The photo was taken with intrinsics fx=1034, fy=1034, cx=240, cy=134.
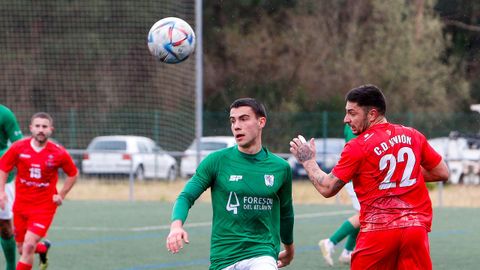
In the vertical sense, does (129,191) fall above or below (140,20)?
below

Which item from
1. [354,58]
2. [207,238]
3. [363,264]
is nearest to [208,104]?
[354,58]

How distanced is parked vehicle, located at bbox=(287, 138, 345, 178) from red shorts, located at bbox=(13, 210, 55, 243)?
52.4ft

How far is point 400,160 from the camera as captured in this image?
6.45 m

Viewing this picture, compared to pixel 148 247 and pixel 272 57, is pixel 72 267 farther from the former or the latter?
pixel 272 57

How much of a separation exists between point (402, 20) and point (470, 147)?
1048 cm

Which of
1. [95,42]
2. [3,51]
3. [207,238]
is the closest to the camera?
[207,238]

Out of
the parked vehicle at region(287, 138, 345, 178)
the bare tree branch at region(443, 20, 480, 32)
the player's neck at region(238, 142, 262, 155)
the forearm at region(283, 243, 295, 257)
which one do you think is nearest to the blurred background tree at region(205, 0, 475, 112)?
the bare tree branch at region(443, 20, 480, 32)

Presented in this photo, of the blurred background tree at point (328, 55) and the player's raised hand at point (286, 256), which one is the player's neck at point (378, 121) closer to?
the player's raised hand at point (286, 256)

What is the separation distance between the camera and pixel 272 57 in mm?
37375

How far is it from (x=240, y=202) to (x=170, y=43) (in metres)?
3.29

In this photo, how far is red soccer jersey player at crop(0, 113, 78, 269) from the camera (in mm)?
9797

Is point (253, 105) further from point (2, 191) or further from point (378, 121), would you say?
point (2, 191)

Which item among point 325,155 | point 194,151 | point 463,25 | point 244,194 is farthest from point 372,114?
point 463,25

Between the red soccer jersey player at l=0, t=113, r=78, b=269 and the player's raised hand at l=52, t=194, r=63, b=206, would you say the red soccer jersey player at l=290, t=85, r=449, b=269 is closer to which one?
the player's raised hand at l=52, t=194, r=63, b=206
